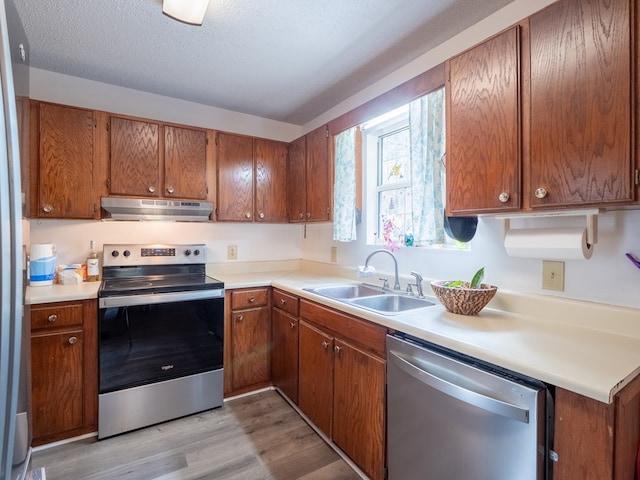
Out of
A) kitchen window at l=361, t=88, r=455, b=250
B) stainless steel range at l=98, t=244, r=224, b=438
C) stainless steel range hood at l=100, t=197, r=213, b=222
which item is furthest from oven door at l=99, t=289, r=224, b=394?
kitchen window at l=361, t=88, r=455, b=250

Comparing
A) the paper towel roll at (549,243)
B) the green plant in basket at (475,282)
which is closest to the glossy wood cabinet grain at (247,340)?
the green plant in basket at (475,282)

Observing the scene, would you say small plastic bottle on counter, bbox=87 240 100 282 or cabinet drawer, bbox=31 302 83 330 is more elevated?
small plastic bottle on counter, bbox=87 240 100 282

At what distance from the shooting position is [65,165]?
2.08 metres

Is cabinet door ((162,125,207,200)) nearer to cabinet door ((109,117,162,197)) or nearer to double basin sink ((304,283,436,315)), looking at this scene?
cabinet door ((109,117,162,197))

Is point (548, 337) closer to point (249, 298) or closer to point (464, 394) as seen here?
point (464, 394)

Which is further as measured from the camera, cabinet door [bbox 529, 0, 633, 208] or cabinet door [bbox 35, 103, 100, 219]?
cabinet door [bbox 35, 103, 100, 219]

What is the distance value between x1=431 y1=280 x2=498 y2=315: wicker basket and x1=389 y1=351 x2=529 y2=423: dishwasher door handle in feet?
1.18

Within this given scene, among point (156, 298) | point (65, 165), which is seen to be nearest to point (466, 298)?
point (156, 298)

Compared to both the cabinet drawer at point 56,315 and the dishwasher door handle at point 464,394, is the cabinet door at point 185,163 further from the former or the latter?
the dishwasher door handle at point 464,394

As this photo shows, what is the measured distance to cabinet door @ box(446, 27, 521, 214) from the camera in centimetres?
126

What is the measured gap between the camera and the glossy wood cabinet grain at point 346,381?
1506 mm

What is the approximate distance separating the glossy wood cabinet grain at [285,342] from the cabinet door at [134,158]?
124 centimetres

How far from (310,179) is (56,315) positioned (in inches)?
75.2

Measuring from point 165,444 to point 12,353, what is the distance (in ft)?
6.17
